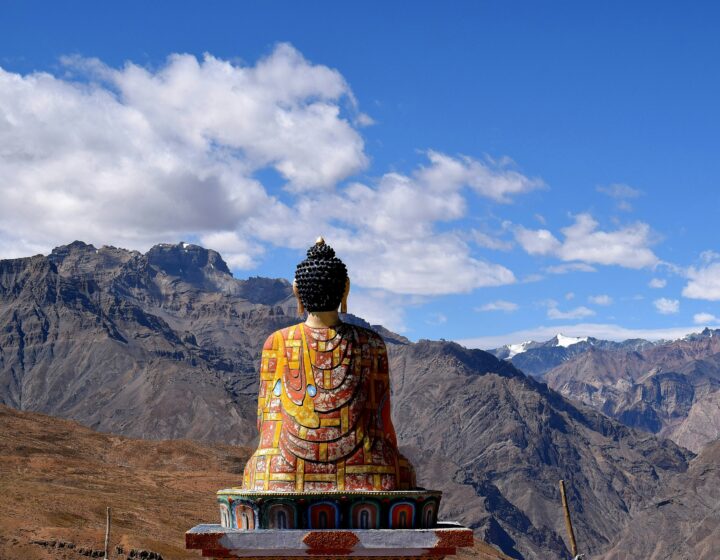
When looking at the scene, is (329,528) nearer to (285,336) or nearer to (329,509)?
(329,509)

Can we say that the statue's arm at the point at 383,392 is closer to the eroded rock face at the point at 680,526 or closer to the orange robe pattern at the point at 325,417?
the orange robe pattern at the point at 325,417

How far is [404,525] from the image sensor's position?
→ 1391cm

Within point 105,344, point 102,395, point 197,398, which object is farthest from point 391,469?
point 105,344

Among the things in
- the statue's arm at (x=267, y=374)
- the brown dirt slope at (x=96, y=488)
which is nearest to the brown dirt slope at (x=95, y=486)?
the brown dirt slope at (x=96, y=488)

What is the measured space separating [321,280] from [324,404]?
1.86m

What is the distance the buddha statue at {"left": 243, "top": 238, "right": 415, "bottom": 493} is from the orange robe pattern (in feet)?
0.04

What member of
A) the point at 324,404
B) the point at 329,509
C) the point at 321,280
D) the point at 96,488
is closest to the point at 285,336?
the point at 321,280

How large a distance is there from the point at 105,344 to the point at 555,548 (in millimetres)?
88022

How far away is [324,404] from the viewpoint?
14.7 metres

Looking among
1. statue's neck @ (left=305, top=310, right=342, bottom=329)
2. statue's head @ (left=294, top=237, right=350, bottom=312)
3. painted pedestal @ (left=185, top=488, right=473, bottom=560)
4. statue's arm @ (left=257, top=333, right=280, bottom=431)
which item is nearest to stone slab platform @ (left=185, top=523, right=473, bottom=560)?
painted pedestal @ (left=185, top=488, right=473, bottom=560)

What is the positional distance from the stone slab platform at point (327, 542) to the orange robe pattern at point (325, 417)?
773mm

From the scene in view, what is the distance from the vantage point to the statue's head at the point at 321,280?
1542cm

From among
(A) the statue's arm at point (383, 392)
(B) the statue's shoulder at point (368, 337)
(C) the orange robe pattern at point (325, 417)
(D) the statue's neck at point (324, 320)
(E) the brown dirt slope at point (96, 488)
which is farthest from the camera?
(E) the brown dirt slope at point (96, 488)

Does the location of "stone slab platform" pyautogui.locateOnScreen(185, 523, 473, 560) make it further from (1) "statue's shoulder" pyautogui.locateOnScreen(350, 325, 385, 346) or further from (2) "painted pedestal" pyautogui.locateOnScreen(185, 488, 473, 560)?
(1) "statue's shoulder" pyautogui.locateOnScreen(350, 325, 385, 346)
